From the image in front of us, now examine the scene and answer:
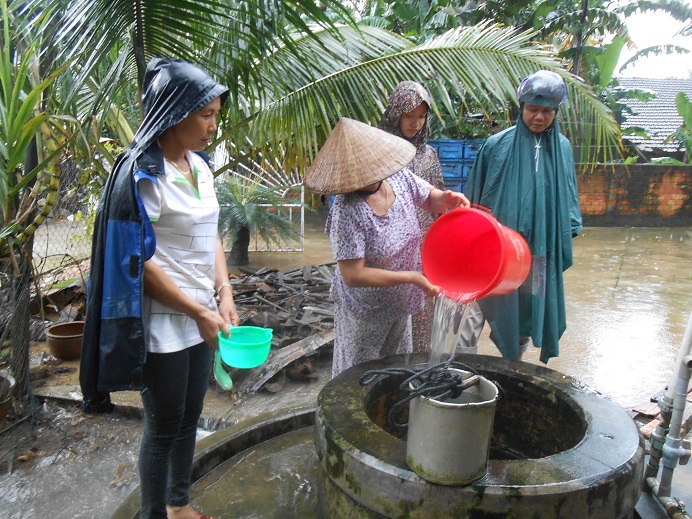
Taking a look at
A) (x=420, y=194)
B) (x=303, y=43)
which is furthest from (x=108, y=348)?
(x=303, y=43)

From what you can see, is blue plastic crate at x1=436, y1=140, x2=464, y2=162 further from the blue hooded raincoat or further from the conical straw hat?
the blue hooded raincoat

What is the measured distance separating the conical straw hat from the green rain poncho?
89 cm

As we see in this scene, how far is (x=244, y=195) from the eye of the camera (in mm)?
7121

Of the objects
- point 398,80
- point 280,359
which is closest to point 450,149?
point 398,80

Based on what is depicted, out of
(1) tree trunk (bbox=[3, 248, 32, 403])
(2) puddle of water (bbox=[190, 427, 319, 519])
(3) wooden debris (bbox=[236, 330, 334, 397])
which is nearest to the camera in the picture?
(2) puddle of water (bbox=[190, 427, 319, 519])

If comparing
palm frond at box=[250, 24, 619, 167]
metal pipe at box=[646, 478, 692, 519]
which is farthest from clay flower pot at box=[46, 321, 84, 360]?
metal pipe at box=[646, 478, 692, 519]

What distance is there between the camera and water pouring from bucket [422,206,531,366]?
6.76 feet

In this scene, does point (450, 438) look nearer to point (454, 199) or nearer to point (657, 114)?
point (454, 199)

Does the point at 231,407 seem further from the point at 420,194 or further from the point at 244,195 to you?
the point at 244,195

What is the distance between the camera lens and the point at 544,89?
8.86ft

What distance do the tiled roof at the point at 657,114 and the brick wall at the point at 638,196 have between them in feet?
5.64

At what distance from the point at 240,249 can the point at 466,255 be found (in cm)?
525

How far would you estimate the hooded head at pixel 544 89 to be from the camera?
2695 mm

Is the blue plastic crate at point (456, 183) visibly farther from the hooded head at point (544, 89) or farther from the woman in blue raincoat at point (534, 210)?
Result: the hooded head at point (544, 89)
